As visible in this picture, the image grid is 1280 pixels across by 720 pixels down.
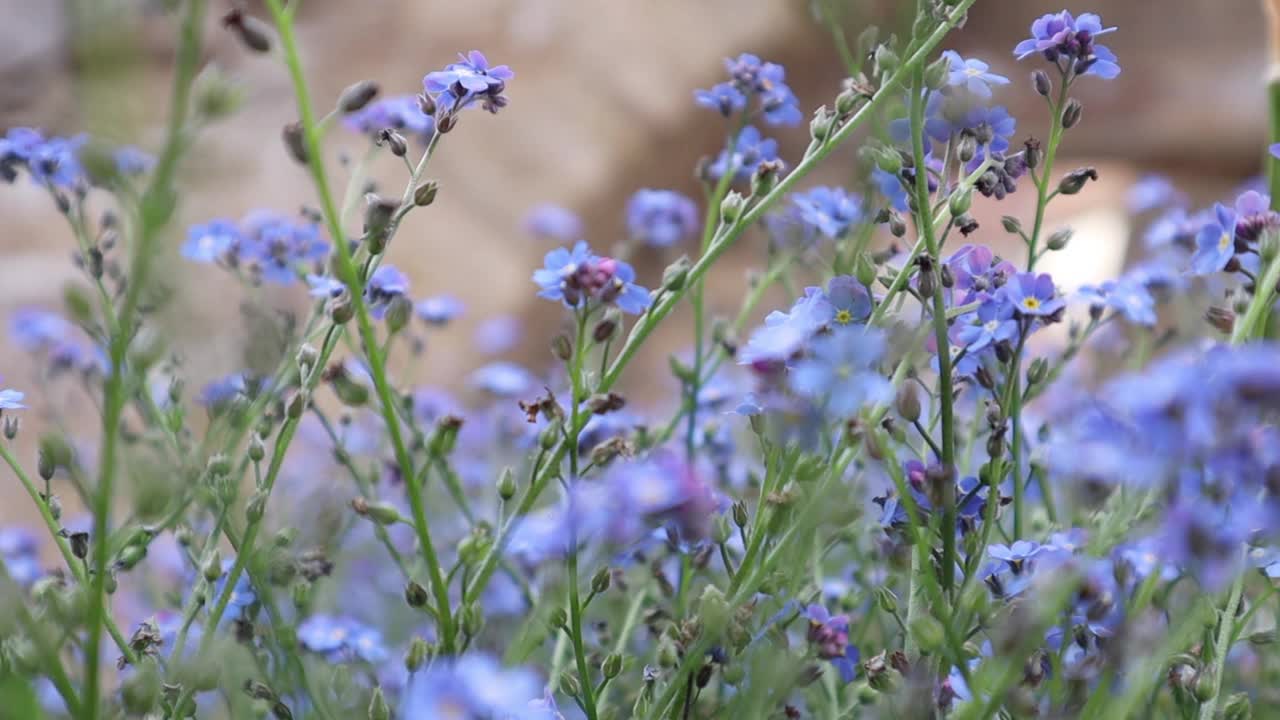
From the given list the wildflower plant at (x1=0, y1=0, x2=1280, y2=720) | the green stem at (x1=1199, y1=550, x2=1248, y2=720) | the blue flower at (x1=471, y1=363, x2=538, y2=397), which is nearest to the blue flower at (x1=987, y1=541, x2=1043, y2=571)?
the wildflower plant at (x1=0, y1=0, x2=1280, y2=720)

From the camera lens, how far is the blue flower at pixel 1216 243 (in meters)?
0.79

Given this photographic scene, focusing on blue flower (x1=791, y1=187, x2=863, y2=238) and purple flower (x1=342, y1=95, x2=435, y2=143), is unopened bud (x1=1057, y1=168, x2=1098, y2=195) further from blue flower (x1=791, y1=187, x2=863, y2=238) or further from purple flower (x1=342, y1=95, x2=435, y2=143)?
purple flower (x1=342, y1=95, x2=435, y2=143)

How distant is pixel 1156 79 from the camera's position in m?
3.71

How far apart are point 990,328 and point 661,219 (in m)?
0.68

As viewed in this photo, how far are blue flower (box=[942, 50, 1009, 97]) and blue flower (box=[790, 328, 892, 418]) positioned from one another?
0.23m

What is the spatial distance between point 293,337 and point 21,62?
3.02 m

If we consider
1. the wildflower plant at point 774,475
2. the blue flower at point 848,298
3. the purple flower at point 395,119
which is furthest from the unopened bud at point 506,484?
the purple flower at point 395,119

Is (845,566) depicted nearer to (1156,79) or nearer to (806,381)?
(806,381)

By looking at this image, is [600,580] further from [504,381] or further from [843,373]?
[504,381]

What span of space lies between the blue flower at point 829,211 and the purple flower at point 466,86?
288 millimetres

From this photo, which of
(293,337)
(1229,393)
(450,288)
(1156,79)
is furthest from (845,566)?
(1156,79)

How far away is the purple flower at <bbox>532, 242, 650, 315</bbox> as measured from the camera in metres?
0.71

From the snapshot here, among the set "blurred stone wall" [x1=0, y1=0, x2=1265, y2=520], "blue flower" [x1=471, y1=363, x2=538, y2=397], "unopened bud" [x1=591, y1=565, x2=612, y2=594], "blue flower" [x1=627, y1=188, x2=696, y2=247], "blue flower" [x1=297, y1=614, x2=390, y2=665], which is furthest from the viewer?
"blurred stone wall" [x1=0, y1=0, x2=1265, y2=520]

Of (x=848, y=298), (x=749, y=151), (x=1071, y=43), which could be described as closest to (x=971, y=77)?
(x=1071, y=43)
